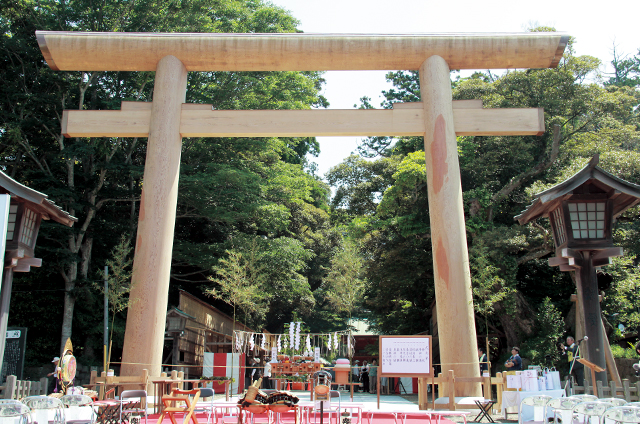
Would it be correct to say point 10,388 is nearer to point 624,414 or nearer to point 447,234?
point 447,234

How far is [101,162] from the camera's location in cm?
1972

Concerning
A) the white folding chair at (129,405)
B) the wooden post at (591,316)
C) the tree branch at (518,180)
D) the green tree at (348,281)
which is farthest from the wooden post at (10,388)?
the tree branch at (518,180)

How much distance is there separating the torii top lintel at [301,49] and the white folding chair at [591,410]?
8570 millimetres

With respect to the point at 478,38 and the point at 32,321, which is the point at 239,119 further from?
the point at 32,321

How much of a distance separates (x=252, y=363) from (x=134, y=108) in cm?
1189

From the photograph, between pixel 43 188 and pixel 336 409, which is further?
pixel 43 188

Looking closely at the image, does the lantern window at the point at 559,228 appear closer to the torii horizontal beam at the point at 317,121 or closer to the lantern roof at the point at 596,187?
the lantern roof at the point at 596,187

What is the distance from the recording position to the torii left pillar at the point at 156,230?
10.8m

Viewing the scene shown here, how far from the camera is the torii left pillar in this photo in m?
10.8

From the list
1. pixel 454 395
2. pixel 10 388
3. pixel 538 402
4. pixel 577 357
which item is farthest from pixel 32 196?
pixel 577 357

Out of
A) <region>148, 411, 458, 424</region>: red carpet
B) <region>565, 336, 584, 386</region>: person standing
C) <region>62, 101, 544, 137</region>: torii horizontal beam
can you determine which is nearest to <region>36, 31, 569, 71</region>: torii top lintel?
<region>62, 101, 544, 137</region>: torii horizontal beam

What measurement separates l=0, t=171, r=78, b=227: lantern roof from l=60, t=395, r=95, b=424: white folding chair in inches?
170

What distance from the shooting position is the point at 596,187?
388 inches

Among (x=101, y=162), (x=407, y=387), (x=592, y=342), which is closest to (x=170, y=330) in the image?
(x=101, y=162)
